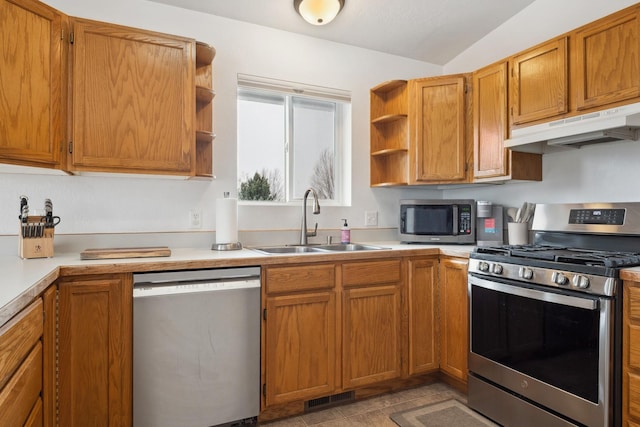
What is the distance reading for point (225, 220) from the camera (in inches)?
90.4

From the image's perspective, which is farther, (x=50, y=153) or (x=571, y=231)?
(x=571, y=231)

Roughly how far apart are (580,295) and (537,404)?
60 cm

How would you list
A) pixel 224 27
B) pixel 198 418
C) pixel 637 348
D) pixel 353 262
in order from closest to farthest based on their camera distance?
pixel 637 348 → pixel 198 418 → pixel 353 262 → pixel 224 27

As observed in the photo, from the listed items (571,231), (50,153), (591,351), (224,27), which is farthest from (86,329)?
(571,231)

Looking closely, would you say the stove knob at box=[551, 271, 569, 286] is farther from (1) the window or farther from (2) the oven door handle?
(1) the window

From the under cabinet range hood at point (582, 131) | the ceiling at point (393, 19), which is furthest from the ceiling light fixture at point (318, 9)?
the under cabinet range hood at point (582, 131)

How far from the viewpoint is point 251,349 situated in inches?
76.5

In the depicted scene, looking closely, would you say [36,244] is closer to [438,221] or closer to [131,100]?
[131,100]

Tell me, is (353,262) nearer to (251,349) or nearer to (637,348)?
(251,349)

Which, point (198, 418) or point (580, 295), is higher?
point (580, 295)

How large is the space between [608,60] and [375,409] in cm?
228

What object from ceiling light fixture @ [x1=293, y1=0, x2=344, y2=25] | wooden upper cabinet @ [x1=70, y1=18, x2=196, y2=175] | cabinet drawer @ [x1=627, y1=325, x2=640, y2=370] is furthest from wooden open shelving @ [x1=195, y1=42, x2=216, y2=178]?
cabinet drawer @ [x1=627, y1=325, x2=640, y2=370]

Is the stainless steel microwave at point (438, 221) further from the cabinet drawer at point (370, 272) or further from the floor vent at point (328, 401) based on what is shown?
the floor vent at point (328, 401)

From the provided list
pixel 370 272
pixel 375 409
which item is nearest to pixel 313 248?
pixel 370 272
